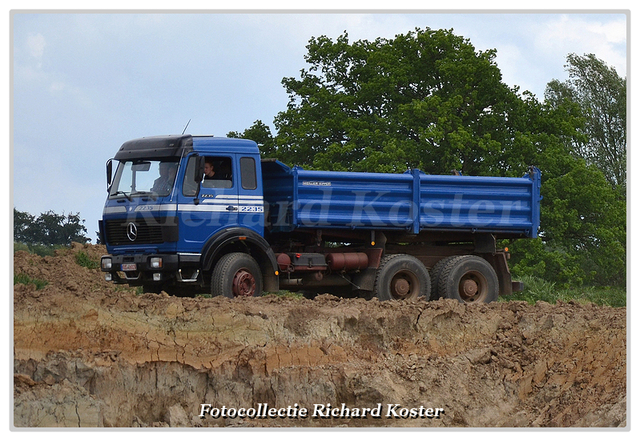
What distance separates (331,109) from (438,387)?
1594cm

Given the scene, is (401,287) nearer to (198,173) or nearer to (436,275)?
(436,275)

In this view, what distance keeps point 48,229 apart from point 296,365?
11.8 meters

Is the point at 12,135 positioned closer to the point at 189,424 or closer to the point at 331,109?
the point at 189,424

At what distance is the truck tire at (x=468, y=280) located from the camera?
17172mm

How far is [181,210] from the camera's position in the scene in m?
14.5

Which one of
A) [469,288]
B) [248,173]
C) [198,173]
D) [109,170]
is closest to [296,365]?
[198,173]

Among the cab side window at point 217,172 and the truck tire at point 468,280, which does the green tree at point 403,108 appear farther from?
the cab side window at point 217,172

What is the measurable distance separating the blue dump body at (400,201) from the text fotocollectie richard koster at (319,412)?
458cm

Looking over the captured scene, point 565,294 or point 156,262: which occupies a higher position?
point 156,262

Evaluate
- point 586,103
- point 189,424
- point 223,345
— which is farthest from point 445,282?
point 586,103

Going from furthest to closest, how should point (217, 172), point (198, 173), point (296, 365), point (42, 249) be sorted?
point (42, 249) < point (217, 172) < point (198, 173) < point (296, 365)

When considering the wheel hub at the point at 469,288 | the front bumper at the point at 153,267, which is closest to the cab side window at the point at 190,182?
the front bumper at the point at 153,267

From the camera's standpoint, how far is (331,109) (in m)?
27.8

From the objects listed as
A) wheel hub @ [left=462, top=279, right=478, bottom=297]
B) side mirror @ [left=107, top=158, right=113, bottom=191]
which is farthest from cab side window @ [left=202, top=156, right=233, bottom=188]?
wheel hub @ [left=462, top=279, right=478, bottom=297]
